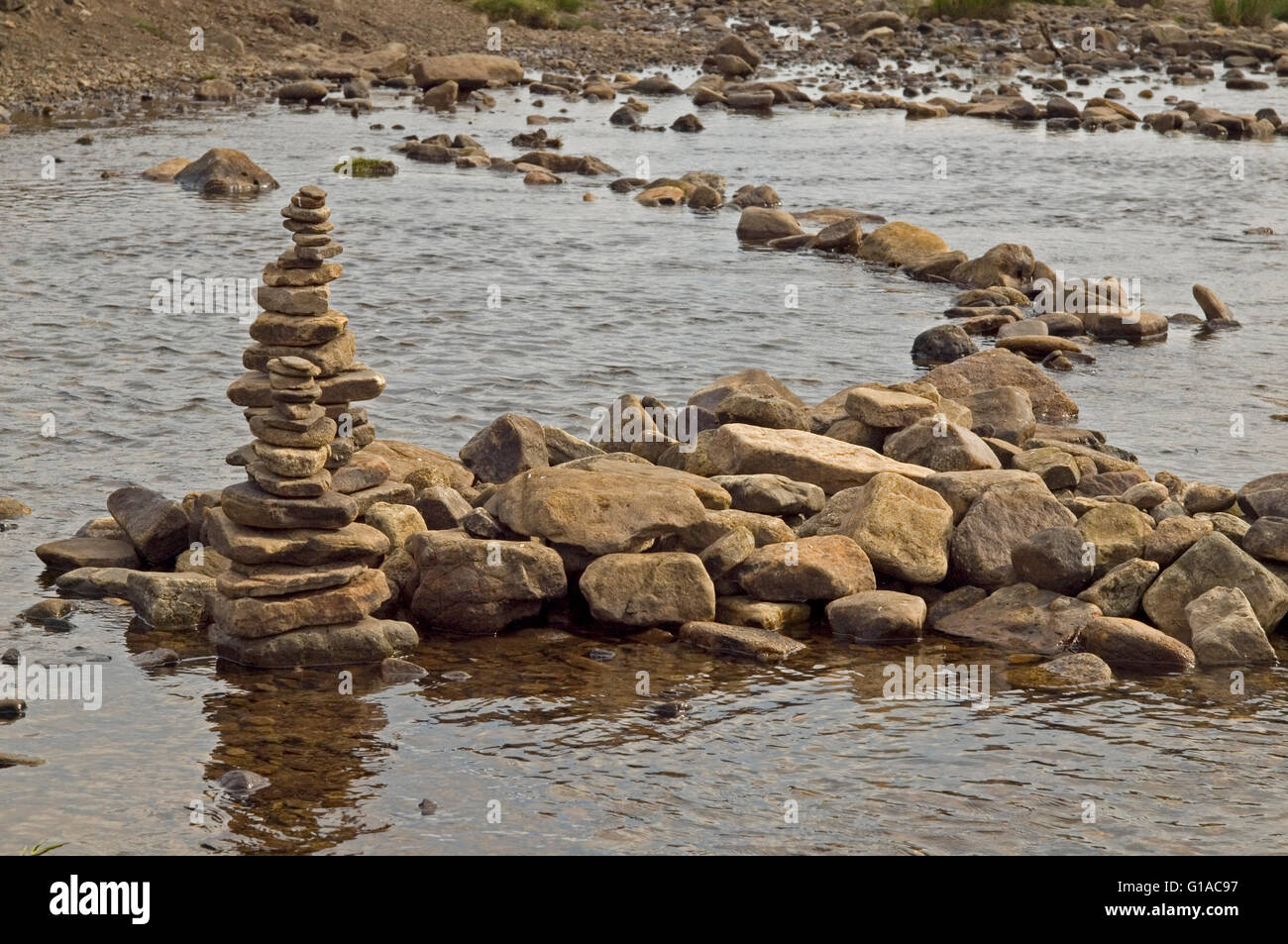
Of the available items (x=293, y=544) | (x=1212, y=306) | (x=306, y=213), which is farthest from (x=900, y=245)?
(x=293, y=544)

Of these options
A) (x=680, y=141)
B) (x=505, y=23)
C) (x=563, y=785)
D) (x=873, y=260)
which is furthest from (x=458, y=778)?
(x=505, y=23)

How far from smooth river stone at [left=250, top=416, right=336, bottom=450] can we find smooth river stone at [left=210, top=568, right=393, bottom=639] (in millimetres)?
1152

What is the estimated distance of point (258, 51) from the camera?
2051 inches

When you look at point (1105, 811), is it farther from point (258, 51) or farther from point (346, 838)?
point (258, 51)

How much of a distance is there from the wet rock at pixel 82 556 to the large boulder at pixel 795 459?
5.51m

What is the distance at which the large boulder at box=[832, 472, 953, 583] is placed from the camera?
14.0 metres

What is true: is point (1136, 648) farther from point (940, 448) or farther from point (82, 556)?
point (82, 556)

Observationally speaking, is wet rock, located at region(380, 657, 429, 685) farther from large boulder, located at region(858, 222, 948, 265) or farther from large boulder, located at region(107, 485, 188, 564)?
large boulder, located at region(858, 222, 948, 265)

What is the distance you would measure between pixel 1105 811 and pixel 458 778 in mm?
4246

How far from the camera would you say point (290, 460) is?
12609 millimetres

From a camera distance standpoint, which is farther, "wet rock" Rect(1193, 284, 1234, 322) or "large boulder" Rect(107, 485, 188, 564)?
"wet rock" Rect(1193, 284, 1234, 322)

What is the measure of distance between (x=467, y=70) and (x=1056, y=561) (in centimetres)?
4064

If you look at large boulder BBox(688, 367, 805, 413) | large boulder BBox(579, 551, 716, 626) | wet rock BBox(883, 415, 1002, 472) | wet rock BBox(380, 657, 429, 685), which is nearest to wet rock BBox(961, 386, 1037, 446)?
wet rock BBox(883, 415, 1002, 472)

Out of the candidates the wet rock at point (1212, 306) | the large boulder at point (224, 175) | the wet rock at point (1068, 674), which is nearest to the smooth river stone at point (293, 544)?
the wet rock at point (1068, 674)
